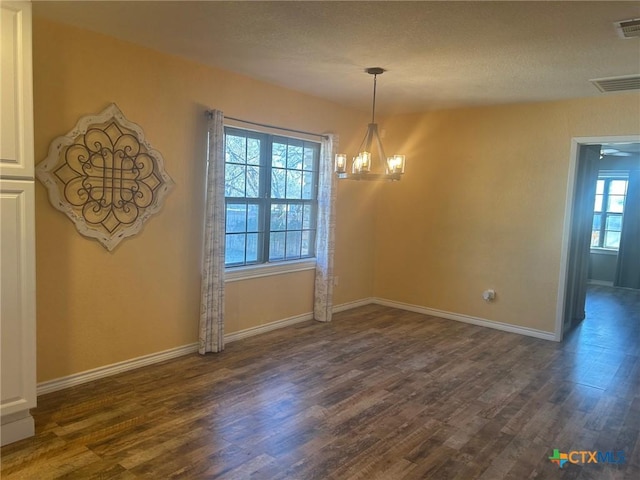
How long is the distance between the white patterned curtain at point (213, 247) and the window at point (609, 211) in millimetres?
7403

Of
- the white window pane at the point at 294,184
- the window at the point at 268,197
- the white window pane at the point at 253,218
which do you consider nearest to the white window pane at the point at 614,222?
the window at the point at 268,197

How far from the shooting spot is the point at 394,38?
317 cm

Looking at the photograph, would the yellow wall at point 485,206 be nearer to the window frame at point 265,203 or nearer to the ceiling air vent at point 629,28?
the window frame at point 265,203

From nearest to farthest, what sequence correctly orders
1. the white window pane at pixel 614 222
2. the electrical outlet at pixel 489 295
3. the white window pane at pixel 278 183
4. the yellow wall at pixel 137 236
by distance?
the yellow wall at pixel 137 236 < the white window pane at pixel 278 183 < the electrical outlet at pixel 489 295 < the white window pane at pixel 614 222

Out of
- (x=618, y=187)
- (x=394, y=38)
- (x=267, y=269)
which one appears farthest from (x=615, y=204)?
(x=394, y=38)

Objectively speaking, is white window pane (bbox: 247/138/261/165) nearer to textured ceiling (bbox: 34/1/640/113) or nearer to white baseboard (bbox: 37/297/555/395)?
textured ceiling (bbox: 34/1/640/113)

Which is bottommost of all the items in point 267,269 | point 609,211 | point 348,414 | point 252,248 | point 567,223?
point 348,414

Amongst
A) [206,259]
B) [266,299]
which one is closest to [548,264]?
[266,299]

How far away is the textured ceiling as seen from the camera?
8.91ft

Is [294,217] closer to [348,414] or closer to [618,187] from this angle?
[348,414]

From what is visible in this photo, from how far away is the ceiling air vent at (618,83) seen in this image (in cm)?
394

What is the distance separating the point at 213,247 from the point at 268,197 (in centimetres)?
97

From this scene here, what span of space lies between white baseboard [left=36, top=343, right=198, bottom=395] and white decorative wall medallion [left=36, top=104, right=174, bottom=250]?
974mm

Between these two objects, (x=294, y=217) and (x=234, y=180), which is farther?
(x=294, y=217)
